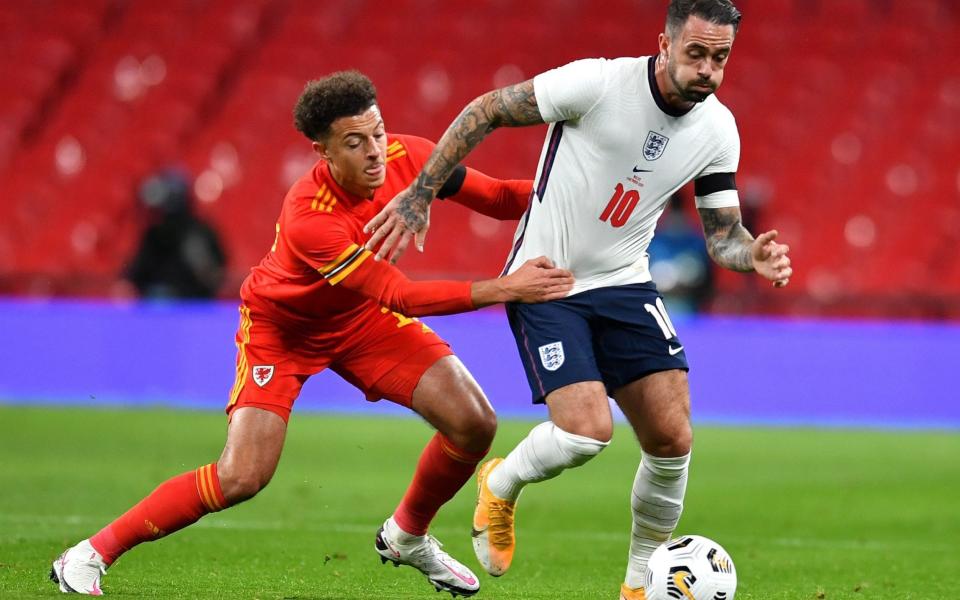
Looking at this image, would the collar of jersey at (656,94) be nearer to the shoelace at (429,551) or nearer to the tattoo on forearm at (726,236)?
the tattoo on forearm at (726,236)

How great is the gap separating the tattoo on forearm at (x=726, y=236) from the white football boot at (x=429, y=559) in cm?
172

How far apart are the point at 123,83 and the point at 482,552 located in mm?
13311

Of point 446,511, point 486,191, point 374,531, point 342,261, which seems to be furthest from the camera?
point 446,511

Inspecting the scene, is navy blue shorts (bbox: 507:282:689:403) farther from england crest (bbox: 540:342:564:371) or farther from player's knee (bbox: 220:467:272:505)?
player's knee (bbox: 220:467:272:505)

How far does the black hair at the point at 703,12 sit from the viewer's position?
543 cm

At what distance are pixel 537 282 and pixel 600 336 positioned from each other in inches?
16.6

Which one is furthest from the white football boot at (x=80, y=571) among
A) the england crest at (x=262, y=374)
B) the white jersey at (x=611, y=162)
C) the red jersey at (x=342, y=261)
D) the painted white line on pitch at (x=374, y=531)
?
the painted white line on pitch at (x=374, y=531)

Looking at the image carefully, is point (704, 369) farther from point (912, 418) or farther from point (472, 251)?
point (472, 251)

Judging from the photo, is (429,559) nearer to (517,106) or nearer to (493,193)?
(493,193)

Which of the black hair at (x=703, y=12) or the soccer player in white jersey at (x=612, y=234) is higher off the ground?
the black hair at (x=703, y=12)

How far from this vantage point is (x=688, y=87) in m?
5.48

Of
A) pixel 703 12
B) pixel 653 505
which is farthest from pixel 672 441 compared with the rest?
pixel 703 12

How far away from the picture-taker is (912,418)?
13508 millimetres

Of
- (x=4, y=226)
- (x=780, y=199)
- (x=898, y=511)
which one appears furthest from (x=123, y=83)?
(x=898, y=511)
